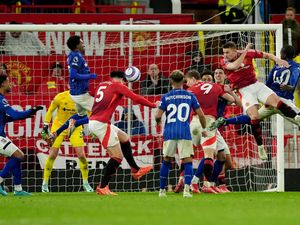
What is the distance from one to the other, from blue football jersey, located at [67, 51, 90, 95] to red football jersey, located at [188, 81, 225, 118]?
1.95m

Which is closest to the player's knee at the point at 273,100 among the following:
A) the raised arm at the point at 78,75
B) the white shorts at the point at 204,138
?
the white shorts at the point at 204,138

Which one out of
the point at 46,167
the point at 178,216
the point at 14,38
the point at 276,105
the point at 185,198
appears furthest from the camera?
the point at 14,38

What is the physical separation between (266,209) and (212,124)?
545 cm

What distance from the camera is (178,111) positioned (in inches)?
675

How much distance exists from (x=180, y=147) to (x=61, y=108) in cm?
452

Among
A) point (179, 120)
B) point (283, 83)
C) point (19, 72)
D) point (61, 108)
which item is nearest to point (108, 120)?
point (179, 120)

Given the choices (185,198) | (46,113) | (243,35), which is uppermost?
(243,35)

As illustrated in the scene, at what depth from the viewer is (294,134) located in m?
22.2

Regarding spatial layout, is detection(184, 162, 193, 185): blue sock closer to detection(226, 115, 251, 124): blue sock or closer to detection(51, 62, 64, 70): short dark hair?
detection(226, 115, 251, 124): blue sock

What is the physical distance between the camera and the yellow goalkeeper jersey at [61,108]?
20.9m

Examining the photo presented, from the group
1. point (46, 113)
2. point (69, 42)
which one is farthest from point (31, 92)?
point (69, 42)

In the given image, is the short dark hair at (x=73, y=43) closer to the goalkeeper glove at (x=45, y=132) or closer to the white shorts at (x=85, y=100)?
the white shorts at (x=85, y=100)

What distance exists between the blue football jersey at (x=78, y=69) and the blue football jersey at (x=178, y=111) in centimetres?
301

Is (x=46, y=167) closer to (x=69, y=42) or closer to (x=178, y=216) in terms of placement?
(x=69, y=42)
